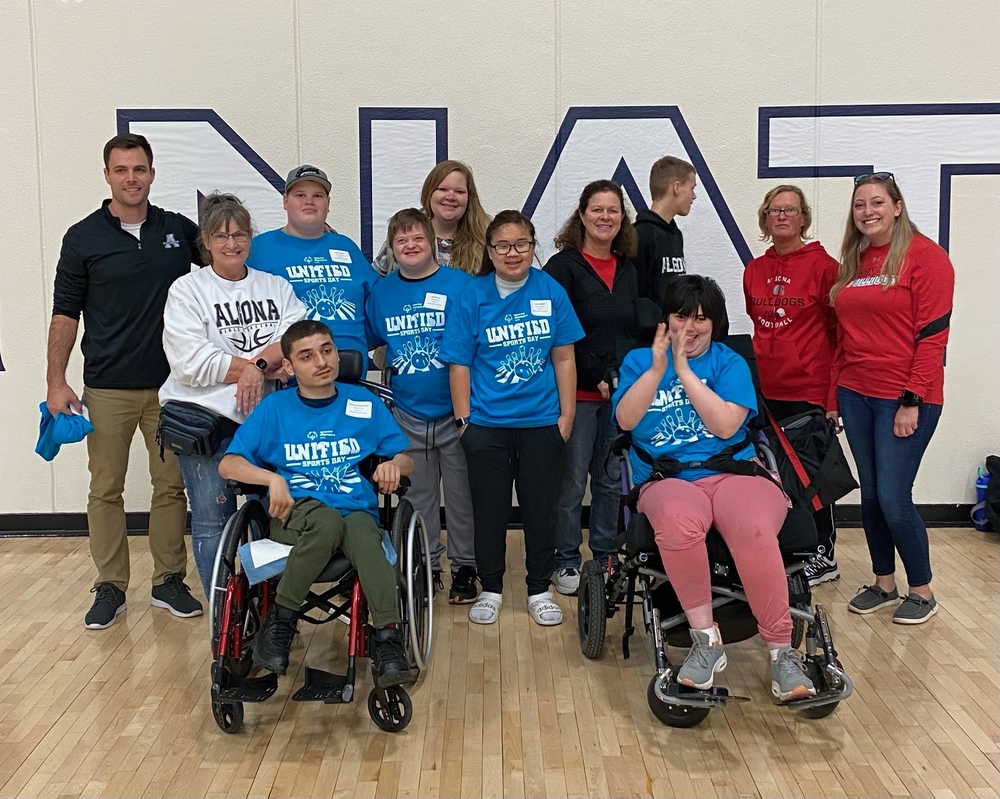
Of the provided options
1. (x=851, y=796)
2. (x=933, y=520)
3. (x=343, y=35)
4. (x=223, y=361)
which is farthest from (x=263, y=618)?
(x=933, y=520)

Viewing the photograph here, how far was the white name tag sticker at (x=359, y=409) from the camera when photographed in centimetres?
301

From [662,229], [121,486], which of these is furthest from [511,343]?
[121,486]

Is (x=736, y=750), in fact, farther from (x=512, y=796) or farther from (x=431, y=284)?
(x=431, y=284)

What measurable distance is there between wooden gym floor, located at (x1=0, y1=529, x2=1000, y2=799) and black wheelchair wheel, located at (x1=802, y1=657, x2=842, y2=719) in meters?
0.03

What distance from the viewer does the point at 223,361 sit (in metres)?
3.21

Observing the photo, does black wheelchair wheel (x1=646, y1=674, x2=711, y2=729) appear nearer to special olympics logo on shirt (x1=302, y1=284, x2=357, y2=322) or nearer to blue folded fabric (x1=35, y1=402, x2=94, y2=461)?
special olympics logo on shirt (x1=302, y1=284, x2=357, y2=322)

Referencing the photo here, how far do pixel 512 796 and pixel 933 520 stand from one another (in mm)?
3187

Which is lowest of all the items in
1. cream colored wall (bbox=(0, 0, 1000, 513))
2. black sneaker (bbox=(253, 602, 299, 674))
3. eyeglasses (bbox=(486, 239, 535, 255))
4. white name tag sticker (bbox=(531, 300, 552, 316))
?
black sneaker (bbox=(253, 602, 299, 674))

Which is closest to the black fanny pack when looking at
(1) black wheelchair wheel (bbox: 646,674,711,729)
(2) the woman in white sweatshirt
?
(2) the woman in white sweatshirt

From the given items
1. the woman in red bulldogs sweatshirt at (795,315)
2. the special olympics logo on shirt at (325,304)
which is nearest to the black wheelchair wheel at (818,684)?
the woman in red bulldogs sweatshirt at (795,315)

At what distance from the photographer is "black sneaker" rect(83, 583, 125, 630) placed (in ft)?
11.7

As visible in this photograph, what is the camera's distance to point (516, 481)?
353 cm

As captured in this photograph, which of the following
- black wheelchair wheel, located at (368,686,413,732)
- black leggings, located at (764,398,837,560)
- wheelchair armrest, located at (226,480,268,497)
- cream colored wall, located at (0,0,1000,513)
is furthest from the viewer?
cream colored wall, located at (0,0,1000,513)

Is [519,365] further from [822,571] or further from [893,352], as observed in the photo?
[822,571]
